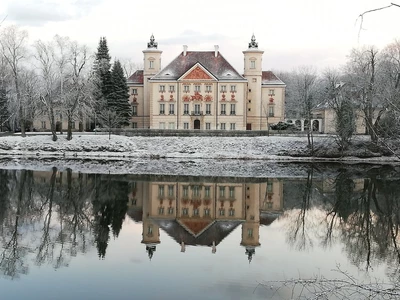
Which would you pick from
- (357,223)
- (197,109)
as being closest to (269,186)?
(357,223)

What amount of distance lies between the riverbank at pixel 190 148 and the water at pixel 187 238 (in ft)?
58.7

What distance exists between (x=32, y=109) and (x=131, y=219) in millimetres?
39035

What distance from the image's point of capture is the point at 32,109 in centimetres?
5066

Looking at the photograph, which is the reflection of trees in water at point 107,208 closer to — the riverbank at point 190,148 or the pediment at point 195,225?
the pediment at point 195,225

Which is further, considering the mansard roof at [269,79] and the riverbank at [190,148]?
the mansard roof at [269,79]

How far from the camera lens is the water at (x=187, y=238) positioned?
9.57m

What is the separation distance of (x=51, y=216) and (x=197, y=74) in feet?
140

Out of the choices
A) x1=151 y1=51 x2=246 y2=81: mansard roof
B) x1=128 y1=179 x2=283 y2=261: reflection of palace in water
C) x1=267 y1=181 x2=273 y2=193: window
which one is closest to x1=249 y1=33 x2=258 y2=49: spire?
x1=151 y1=51 x2=246 y2=81: mansard roof

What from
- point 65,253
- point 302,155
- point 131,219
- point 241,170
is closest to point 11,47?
point 241,170

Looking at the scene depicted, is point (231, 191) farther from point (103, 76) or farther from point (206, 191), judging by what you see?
point (103, 76)

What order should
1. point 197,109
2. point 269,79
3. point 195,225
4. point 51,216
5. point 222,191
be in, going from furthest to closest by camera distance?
1. point 269,79
2. point 197,109
3. point 222,191
4. point 51,216
5. point 195,225

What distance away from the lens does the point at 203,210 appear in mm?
17672

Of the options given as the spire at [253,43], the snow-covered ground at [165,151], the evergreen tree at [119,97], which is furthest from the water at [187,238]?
the spire at [253,43]

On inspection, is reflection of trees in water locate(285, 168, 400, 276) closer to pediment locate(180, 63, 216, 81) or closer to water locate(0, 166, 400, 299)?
water locate(0, 166, 400, 299)
